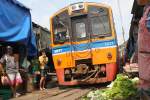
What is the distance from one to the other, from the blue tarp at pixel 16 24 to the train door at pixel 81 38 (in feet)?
5.78

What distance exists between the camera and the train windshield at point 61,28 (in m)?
15.0

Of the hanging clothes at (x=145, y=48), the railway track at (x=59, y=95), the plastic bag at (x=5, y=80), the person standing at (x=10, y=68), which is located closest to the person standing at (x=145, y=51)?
the hanging clothes at (x=145, y=48)

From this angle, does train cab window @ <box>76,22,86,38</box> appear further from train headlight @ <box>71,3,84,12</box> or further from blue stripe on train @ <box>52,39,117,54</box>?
train headlight @ <box>71,3,84,12</box>

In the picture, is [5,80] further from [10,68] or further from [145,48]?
[145,48]

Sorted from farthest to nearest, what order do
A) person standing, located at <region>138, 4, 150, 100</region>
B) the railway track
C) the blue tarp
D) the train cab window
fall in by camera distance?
the train cab window
the blue tarp
the railway track
person standing, located at <region>138, 4, 150, 100</region>

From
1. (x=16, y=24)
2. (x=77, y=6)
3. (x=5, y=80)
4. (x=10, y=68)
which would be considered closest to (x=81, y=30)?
(x=77, y=6)

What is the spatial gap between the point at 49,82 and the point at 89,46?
517cm

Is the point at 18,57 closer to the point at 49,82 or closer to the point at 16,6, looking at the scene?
the point at 16,6

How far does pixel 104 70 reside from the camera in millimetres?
14328

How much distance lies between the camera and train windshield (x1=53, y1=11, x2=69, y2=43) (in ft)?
49.3

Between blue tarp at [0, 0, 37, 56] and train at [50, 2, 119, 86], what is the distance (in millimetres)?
977

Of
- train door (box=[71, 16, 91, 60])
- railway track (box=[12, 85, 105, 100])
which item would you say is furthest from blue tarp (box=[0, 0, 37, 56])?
railway track (box=[12, 85, 105, 100])

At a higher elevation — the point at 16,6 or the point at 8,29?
the point at 16,6

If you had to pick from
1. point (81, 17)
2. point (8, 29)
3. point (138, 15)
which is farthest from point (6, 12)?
point (138, 15)
